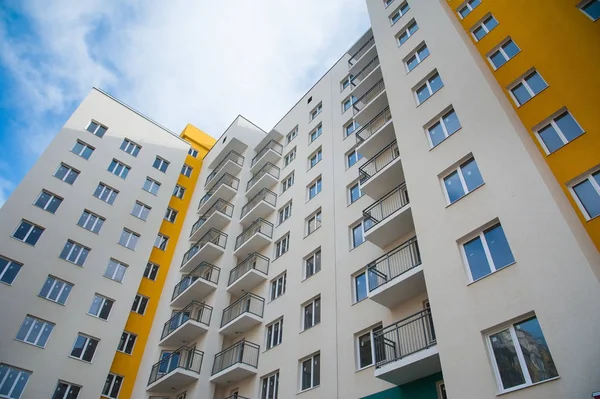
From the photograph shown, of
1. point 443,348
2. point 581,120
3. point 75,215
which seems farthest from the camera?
point 75,215

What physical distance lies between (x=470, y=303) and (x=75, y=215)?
84.5 feet

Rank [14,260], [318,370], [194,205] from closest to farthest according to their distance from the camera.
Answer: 1. [318,370]
2. [14,260]
3. [194,205]

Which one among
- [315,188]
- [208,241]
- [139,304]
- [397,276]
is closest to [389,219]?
[397,276]

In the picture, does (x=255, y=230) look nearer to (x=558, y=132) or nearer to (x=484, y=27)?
(x=484, y=27)

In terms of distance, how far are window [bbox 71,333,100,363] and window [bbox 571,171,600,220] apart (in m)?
25.1

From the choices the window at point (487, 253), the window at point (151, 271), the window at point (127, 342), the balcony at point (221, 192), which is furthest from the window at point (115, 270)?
the window at point (487, 253)

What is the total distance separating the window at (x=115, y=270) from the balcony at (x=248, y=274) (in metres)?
7.57

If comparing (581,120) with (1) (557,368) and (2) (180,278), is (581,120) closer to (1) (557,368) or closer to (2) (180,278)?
(1) (557,368)

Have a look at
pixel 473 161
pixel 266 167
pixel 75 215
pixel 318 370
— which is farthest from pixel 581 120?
pixel 75 215

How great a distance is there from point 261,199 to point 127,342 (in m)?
12.7

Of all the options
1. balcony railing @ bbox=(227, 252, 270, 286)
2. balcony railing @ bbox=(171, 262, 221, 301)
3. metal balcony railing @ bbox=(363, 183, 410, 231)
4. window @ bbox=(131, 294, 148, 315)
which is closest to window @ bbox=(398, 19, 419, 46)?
metal balcony railing @ bbox=(363, 183, 410, 231)

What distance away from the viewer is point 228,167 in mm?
35875

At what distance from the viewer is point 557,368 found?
30.5 feet

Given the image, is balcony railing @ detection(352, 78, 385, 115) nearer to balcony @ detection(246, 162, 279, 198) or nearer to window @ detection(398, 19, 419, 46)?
window @ detection(398, 19, 419, 46)
